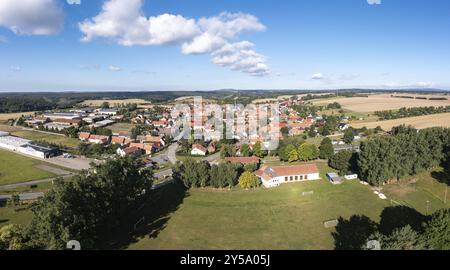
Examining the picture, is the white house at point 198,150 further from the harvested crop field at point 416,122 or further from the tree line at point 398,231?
the harvested crop field at point 416,122

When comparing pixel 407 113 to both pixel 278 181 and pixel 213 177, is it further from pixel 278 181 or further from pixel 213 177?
pixel 213 177


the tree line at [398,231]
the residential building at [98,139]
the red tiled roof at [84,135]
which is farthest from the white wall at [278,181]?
the red tiled roof at [84,135]

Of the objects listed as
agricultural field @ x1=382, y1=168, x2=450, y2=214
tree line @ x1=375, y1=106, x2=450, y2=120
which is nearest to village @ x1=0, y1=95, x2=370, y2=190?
agricultural field @ x1=382, y1=168, x2=450, y2=214

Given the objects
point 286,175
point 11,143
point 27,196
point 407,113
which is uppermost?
Result: point 407,113

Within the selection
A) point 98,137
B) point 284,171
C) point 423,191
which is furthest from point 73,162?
point 423,191
